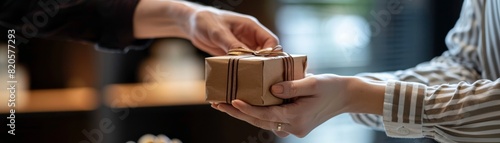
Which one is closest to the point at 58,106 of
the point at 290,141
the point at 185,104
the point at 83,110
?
the point at 83,110

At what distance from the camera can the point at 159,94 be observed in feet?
4.21

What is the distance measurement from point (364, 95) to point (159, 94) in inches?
30.2

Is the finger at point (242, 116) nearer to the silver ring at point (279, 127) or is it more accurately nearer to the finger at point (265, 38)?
the silver ring at point (279, 127)

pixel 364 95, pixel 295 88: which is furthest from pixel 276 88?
pixel 364 95

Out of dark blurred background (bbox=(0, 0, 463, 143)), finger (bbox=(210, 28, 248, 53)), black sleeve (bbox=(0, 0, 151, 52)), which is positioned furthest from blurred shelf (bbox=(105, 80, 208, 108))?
finger (bbox=(210, 28, 248, 53))

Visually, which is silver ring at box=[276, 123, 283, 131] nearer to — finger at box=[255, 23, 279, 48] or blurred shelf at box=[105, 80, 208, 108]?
finger at box=[255, 23, 279, 48]

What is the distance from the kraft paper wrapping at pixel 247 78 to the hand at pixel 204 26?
0.40 feet

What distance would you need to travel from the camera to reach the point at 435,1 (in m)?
1.38

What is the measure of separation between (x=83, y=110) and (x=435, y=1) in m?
0.88

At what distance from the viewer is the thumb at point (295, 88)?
1.65 feet

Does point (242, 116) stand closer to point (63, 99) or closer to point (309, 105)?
point (309, 105)

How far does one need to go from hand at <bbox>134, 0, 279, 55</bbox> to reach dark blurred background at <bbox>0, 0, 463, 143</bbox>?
274 mm

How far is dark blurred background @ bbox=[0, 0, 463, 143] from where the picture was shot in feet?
3.49

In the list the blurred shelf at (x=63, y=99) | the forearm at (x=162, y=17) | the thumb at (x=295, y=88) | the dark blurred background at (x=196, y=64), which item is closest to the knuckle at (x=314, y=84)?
the thumb at (x=295, y=88)
